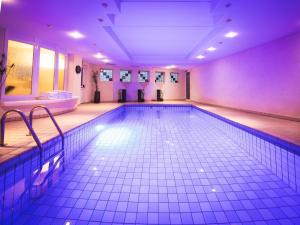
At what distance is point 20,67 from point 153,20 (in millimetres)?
4019

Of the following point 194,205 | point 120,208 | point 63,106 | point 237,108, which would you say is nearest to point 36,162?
point 120,208

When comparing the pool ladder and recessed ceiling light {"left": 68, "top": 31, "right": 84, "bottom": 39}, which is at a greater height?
recessed ceiling light {"left": 68, "top": 31, "right": 84, "bottom": 39}

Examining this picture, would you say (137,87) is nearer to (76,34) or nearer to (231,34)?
(76,34)

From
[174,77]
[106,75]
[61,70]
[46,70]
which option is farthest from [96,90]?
[174,77]

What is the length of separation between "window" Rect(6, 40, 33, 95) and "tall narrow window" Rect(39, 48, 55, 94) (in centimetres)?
62

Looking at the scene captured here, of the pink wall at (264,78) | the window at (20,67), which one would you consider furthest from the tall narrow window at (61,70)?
the pink wall at (264,78)

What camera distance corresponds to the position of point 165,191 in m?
2.30

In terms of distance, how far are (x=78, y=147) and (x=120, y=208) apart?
221 cm

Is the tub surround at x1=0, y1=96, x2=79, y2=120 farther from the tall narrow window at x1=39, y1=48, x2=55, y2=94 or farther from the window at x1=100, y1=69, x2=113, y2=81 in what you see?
the window at x1=100, y1=69, x2=113, y2=81

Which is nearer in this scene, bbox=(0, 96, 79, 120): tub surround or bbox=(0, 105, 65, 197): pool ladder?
bbox=(0, 105, 65, 197): pool ladder

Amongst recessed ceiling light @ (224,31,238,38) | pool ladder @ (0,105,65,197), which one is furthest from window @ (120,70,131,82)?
pool ladder @ (0,105,65,197)

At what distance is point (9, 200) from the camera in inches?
74.7

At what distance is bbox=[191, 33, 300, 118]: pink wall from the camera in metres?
5.12

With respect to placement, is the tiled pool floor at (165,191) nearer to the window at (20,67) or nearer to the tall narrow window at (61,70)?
the window at (20,67)
